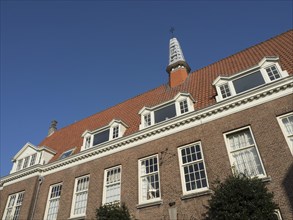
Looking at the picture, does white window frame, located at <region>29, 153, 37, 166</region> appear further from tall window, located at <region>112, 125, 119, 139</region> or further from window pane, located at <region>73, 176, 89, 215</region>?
tall window, located at <region>112, 125, 119, 139</region>

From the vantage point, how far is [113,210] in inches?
510

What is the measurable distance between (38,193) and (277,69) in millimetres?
19113

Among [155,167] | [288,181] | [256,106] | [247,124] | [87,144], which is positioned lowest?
[288,181]

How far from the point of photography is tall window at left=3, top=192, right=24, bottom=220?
19906 mm

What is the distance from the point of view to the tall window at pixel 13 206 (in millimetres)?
19906

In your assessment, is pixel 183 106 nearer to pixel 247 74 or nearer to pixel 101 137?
pixel 247 74

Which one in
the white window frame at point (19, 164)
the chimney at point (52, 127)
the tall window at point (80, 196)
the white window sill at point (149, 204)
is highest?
the chimney at point (52, 127)

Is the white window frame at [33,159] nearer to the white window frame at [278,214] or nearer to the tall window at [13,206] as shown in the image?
the tall window at [13,206]

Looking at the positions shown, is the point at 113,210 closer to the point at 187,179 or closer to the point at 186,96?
the point at 187,179

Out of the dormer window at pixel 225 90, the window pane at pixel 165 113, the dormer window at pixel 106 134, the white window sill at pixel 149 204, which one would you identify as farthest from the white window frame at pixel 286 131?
the dormer window at pixel 106 134

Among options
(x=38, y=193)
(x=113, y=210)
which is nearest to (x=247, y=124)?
(x=113, y=210)

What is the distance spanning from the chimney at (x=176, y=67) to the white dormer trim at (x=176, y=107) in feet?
17.0

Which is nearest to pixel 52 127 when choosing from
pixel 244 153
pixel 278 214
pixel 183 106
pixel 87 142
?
pixel 87 142

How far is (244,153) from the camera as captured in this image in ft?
41.9
